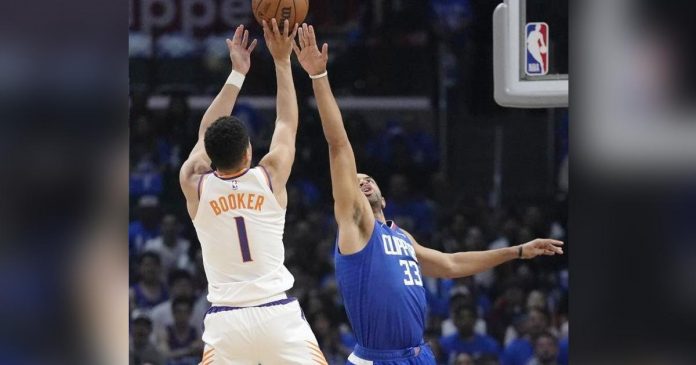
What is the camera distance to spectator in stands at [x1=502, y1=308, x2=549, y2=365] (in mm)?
9328

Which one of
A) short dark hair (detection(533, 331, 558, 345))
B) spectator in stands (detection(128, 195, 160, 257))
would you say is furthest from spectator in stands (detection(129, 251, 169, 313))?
short dark hair (detection(533, 331, 558, 345))

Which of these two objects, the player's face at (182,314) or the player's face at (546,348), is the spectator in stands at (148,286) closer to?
the player's face at (182,314)

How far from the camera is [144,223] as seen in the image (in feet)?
32.3

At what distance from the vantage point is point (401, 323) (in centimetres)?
484

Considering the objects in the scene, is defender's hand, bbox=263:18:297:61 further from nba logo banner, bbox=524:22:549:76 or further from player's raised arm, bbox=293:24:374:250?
nba logo banner, bbox=524:22:549:76

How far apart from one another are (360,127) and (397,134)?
38 cm

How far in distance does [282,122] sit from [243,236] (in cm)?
63

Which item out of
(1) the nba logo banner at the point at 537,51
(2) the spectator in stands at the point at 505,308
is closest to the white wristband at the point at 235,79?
(1) the nba logo banner at the point at 537,51

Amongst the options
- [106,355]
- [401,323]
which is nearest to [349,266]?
[401,323]

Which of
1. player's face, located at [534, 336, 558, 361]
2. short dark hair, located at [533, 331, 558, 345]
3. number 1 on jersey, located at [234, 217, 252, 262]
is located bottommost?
player's face, located at [534, 336, 558, 361]

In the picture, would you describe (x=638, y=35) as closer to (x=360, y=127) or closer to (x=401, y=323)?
(x=401, y=323)

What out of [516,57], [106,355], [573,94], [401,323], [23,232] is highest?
[516,57]

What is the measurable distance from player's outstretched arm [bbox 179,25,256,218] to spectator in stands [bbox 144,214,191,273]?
4.97 m

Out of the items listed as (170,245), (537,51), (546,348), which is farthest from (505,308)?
(537,51)
